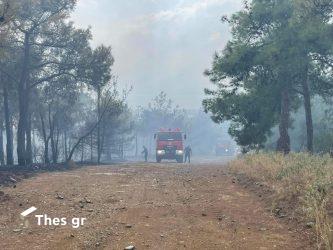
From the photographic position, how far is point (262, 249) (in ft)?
19.4

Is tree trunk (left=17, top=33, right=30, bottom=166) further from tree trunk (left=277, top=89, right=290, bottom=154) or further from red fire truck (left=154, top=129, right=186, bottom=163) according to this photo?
tree trunk (left=277, top=89, right=290, bottom=154)

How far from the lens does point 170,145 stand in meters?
35.5

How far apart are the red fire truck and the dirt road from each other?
2307cm

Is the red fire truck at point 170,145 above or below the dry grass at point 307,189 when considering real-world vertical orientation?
above

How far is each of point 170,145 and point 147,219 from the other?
90.8 feet

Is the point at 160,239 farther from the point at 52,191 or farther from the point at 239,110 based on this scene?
the point at 239,110

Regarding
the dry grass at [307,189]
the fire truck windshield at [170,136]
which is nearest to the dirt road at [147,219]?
the dry grass at [307,189]

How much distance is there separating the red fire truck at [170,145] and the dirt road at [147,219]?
2307cm

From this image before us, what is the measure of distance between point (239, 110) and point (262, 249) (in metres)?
16.0

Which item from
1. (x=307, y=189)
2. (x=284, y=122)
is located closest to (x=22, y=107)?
(x=284, y=122)

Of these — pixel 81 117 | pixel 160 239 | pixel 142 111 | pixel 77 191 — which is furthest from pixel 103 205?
pixel 142 111

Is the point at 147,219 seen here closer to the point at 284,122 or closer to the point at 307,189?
the point at 307,189

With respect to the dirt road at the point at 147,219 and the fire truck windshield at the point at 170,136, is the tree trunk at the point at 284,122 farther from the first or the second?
the fire truck windshield at the point at 170,136

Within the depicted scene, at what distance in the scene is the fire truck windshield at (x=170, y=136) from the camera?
3591 centimetres
